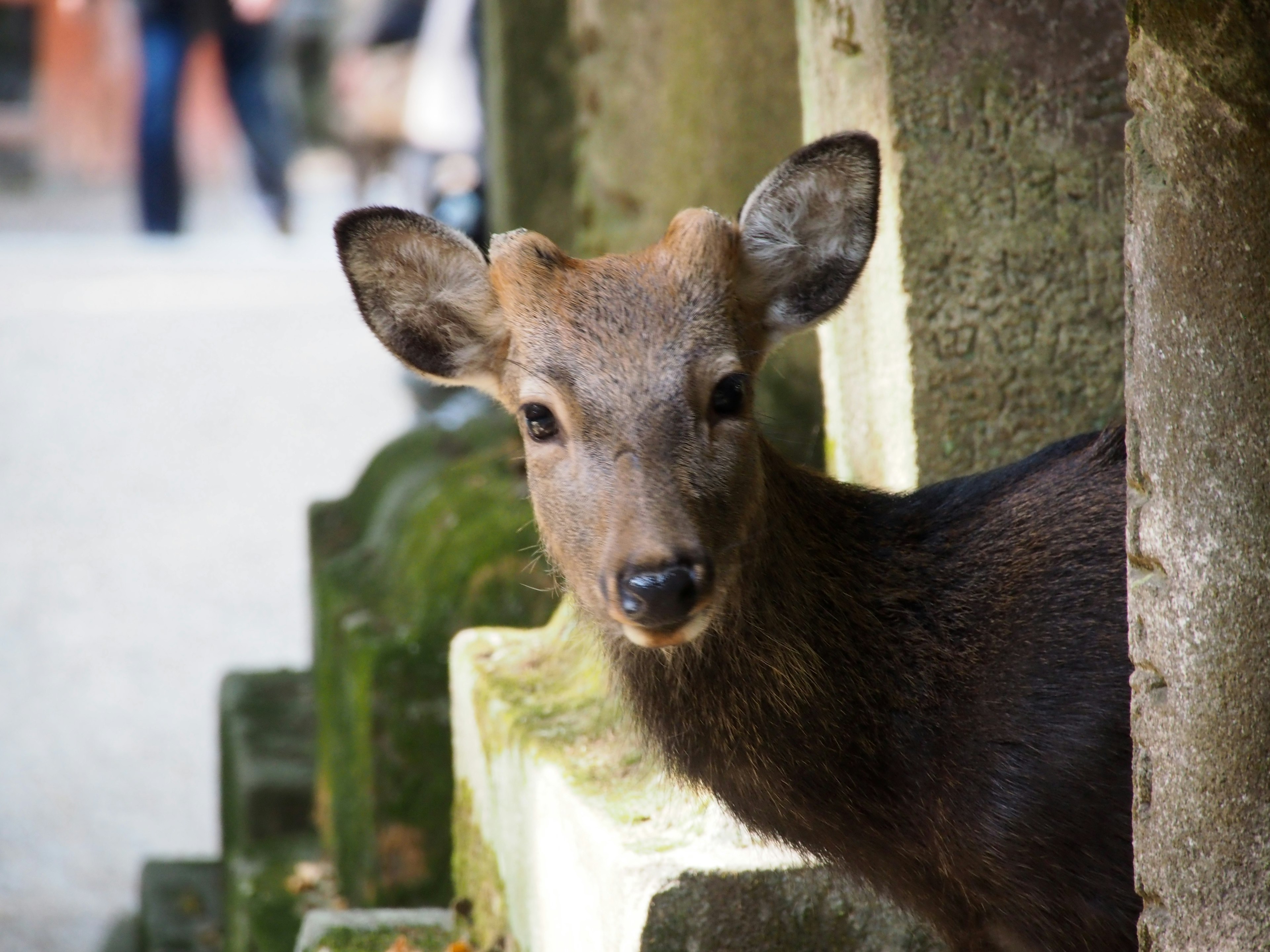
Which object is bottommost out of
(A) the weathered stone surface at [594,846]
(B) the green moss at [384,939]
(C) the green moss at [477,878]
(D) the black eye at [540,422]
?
(B) the green moss at [384,939]

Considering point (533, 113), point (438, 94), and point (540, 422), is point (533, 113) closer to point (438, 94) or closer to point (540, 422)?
point (540, 422)

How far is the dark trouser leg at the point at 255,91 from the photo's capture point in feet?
41.2

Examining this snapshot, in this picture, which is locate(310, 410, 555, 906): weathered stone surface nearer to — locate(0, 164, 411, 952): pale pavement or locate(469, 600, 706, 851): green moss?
locate(469, 600, 706, 851): green moss

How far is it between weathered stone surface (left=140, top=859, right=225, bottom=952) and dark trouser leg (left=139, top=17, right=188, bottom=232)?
24.2ft

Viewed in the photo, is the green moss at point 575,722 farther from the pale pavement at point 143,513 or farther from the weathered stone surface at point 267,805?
the pale pavement at point 143,513

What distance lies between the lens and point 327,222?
17.8m

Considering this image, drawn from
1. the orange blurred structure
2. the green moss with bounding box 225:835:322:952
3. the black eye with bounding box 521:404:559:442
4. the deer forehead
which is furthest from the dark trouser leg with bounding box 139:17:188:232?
the black eye with bounding box 521:404:559:442

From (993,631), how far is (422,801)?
8.20 ft

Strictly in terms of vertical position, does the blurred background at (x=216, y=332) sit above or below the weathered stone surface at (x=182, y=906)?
above

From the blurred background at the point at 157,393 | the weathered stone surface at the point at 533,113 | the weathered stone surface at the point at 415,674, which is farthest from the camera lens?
the blurred background at the point at 157,393

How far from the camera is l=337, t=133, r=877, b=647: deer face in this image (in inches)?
111

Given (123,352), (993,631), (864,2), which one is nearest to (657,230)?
(864,2)

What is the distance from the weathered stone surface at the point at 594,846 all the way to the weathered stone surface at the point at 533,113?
2426 millimetres

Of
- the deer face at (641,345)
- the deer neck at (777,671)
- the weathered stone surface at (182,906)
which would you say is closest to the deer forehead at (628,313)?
the deer face at (641,345)
